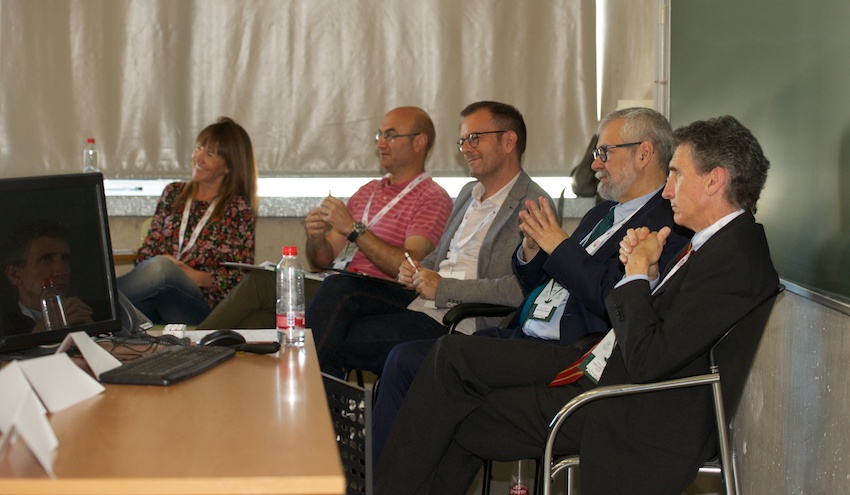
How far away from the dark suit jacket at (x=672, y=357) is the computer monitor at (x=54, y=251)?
1.17 m

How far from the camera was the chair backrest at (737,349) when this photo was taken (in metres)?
2.16

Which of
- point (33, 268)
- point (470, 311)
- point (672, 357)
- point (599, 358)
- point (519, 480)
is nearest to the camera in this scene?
point (33, 268)

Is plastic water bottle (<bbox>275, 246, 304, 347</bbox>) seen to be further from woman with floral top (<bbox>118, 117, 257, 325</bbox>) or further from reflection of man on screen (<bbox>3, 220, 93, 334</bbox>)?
woman with floral top (<bbox>118, 117, 257, 325</bbox>)

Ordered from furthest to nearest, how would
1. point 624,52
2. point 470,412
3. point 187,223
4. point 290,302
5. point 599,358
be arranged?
1. point 624,52
2. point 187,223
3. point 470,412
4. point 599,358
5. point 290,302

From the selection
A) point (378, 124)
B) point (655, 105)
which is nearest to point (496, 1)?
point (378, 124)

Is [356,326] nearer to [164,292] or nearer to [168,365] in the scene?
[164,292]

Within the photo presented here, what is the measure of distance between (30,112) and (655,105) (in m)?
3.10

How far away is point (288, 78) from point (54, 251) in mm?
2991

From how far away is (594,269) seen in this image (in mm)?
2680

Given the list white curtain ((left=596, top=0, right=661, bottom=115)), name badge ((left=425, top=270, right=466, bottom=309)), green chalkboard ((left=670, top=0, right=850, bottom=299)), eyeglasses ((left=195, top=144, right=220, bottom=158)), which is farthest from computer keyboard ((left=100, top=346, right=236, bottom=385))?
white curtain ((left=596, top=0, right=661, bottom=115))

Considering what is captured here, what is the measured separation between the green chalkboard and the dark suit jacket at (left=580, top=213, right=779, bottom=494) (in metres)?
0.18

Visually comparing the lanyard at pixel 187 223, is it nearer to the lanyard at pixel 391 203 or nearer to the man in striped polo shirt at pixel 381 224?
the man in striped polo shirt at pixel 381 224

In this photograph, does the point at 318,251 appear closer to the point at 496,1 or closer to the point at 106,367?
the point at 496,1

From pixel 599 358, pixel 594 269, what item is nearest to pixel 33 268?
pixel 599 358
